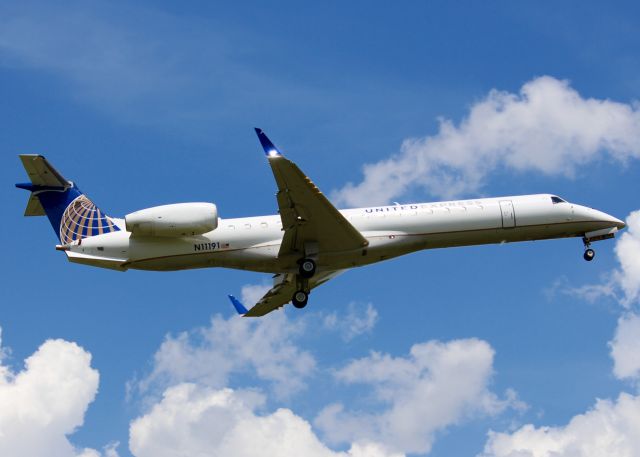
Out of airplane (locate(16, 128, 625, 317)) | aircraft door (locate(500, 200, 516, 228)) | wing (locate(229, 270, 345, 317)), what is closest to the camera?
airplane (locate(16, 128, 625, 317))

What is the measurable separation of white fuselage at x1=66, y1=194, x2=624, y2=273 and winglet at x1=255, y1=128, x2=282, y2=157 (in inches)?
197

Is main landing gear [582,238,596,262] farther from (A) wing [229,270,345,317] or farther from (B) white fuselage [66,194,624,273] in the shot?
(A) wing [229,270,345,317]

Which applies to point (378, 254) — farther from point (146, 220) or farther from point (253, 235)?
point (146, 220)

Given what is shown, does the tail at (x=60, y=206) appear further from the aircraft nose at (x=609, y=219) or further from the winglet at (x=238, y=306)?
the aircraft nose at (x=609, y=219)

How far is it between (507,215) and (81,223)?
16107 millimetres

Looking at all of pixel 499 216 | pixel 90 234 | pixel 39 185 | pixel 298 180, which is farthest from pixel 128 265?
pixel 499 216

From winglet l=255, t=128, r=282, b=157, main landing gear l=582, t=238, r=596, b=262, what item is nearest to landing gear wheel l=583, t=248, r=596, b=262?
main landing gear l=582, t=238, r=596, b=262

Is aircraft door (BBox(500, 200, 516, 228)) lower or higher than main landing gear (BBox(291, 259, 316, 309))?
higher

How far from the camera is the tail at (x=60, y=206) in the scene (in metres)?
36.0

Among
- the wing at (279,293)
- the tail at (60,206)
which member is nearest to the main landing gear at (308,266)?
the wing at (279,293)

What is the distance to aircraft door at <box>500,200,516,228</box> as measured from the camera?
121 feet

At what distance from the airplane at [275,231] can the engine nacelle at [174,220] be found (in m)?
0.04

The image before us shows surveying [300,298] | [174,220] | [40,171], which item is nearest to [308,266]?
[300,298]

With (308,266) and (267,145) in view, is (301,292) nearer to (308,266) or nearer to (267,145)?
(308,266)
